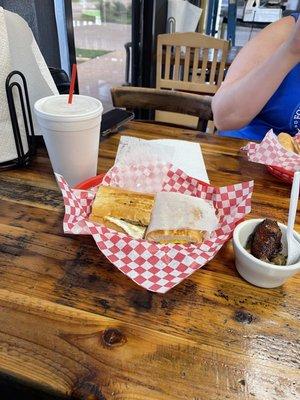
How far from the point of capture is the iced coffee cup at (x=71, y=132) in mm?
707

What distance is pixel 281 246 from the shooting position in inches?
23.9

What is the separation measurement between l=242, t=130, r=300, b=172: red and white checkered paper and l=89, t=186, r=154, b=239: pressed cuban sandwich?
0.44 meters

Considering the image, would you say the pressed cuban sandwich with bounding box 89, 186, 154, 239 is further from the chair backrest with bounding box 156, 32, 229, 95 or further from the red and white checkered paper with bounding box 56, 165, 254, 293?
the chair backrest with bounding box 156, 32, 229, 95

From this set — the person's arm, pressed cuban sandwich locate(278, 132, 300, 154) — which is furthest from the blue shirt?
pressed cuban sandwich locate(278, 132, 300, 154)

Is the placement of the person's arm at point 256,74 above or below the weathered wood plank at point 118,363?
above

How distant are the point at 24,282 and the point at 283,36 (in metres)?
1.28

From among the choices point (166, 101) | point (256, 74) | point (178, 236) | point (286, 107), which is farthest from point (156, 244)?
point (166, 101)

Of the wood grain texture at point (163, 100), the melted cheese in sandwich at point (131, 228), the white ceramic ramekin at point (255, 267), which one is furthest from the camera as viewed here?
the wood grain texture at point (163, 100)

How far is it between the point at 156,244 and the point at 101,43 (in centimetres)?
353

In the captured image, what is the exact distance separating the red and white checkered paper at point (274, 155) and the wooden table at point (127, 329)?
0.39m

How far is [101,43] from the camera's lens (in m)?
3.57

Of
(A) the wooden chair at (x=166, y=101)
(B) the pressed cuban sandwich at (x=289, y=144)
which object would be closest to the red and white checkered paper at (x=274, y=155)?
(B) the pressed cuban sandwich at (x=289, y=144)

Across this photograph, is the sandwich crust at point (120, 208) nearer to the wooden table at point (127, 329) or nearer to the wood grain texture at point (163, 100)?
the wooden table at point (127, 329)

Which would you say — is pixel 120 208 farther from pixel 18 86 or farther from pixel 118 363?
pixel 18 86
